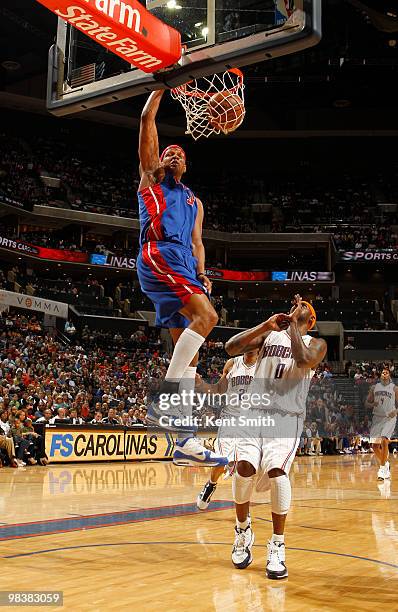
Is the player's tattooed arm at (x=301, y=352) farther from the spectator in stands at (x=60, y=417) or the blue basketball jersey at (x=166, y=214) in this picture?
the spectator in stands at (x=60, y=417)

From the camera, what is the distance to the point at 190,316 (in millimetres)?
4629

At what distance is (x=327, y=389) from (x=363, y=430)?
269cm

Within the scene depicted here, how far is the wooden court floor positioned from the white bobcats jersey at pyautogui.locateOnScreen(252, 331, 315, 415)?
129 centimetres

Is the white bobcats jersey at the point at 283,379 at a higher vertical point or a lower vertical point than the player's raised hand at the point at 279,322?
lower

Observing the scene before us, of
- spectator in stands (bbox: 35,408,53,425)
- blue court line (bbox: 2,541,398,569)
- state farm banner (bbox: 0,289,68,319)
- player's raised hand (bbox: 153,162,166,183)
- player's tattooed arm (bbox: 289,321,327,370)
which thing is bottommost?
blue court line (bbox: 2,541,398,569)

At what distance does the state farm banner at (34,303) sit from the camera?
2812cm

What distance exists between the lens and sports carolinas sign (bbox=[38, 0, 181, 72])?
4355 millimetres

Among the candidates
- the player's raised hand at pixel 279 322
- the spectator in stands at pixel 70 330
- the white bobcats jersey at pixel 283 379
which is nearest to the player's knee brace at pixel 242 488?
the white bobcats jersey at pixel 283 379

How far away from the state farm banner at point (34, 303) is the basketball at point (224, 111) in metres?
23.3

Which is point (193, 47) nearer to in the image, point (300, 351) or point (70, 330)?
point (300, 351)

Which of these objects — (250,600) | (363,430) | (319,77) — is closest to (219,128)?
A: (250,600)

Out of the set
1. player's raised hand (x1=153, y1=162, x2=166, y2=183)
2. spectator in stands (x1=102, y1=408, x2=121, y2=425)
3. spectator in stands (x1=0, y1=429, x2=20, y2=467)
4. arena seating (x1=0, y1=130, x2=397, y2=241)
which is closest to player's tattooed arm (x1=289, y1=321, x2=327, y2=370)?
player's raised hand (x1=153, y1=162, x2=166, y2=183)

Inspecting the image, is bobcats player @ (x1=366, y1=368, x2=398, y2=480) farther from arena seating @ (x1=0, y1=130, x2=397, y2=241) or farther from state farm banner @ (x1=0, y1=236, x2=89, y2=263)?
arena seating @ (x1=0, y1=130, x2=397, y2=241)

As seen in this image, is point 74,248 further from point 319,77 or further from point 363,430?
point 363,430
